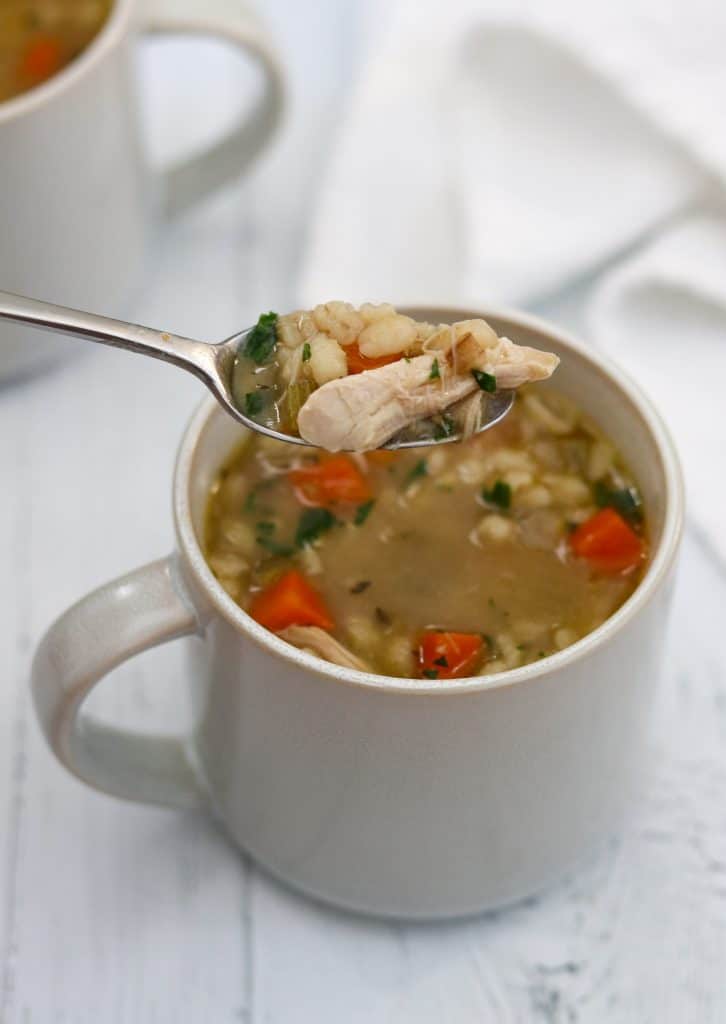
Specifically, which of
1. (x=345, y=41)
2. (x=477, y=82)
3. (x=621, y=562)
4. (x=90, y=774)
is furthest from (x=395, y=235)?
(x=90, y=774)

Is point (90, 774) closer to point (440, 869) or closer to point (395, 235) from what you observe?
point (440, 869)

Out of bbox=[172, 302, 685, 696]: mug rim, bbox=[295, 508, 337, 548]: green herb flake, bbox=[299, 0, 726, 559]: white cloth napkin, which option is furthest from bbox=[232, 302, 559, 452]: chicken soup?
bbox=[299, 0, 726, 559]: white cloth napkin

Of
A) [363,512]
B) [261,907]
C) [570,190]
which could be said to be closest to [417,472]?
[363,512]

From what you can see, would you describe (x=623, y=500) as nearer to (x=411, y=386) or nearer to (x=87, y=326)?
(x=411, y=386)

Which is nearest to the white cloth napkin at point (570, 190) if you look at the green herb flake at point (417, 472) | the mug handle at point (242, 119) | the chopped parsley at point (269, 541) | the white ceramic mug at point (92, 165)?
the mug handle at point (242, 119)

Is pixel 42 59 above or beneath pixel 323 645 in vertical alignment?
above

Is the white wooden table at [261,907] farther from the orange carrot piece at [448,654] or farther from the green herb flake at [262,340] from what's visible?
the green herb flake at [262,340]

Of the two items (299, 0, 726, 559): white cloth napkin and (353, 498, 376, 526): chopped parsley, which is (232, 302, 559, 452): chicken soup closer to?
(353, 498, 376, 526): chopped parsley
